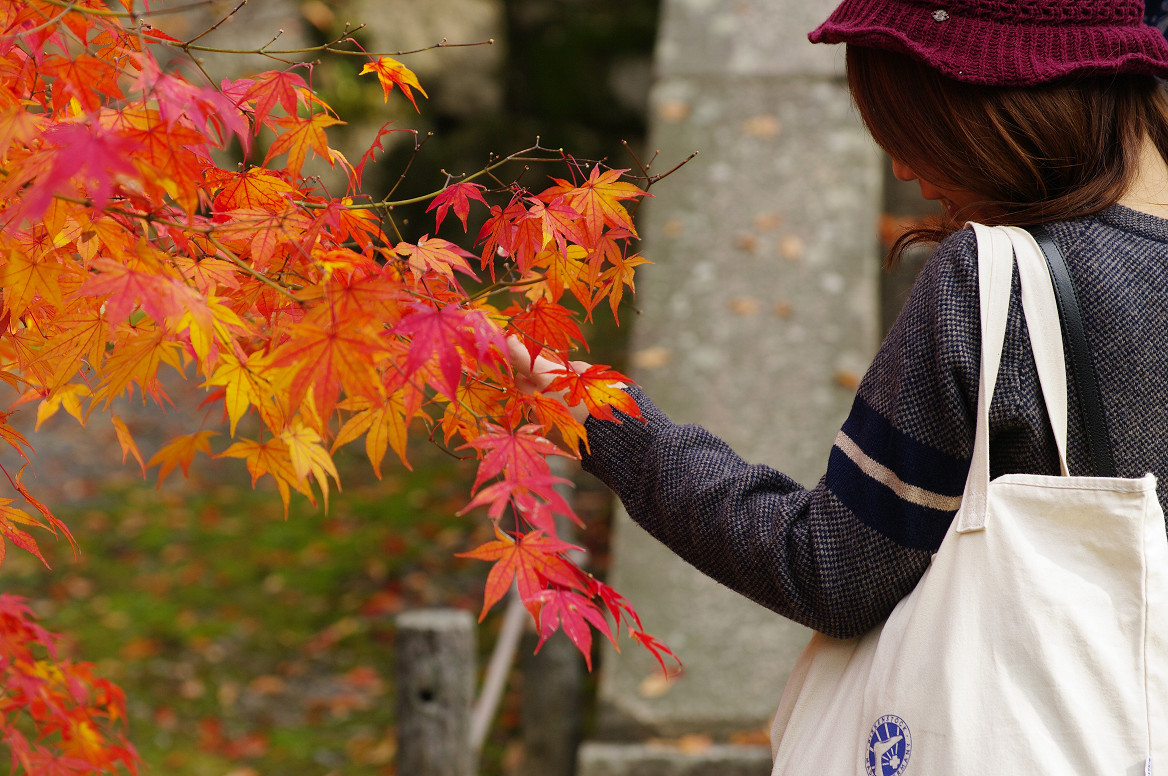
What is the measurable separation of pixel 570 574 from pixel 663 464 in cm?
19

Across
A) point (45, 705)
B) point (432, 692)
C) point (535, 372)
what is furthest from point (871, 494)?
point (432, 692)

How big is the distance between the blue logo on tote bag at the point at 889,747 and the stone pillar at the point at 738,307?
6.45ft

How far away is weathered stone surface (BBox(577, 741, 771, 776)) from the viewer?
9.40ft

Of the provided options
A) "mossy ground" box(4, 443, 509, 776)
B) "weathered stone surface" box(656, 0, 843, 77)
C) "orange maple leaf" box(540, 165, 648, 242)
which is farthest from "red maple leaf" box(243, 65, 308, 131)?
"weathered stone surface" box(656, 0, 843, 77)

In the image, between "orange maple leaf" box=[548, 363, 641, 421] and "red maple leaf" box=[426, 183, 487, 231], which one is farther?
"red maple leaf" box=[426, 183, 487, 231]

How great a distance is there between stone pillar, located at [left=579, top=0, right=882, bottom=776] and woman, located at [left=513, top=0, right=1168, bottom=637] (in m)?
1.97

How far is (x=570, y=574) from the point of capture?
1.20 metres

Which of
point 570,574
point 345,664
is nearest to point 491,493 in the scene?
point 570,574

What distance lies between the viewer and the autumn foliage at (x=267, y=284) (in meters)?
0.98

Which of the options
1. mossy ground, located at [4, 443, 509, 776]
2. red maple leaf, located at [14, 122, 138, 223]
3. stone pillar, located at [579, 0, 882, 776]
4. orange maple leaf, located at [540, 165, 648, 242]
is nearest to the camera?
red maple leaf, located at [14, 122, 138, 223]

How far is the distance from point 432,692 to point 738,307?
7.01ft

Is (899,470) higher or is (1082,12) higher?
(1082,12)

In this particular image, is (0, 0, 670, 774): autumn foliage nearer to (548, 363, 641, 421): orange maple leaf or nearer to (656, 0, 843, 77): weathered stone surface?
(548, 363, 641, 421): orange maple leaf

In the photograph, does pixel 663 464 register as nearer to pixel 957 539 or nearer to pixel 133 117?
pixel 957 539
